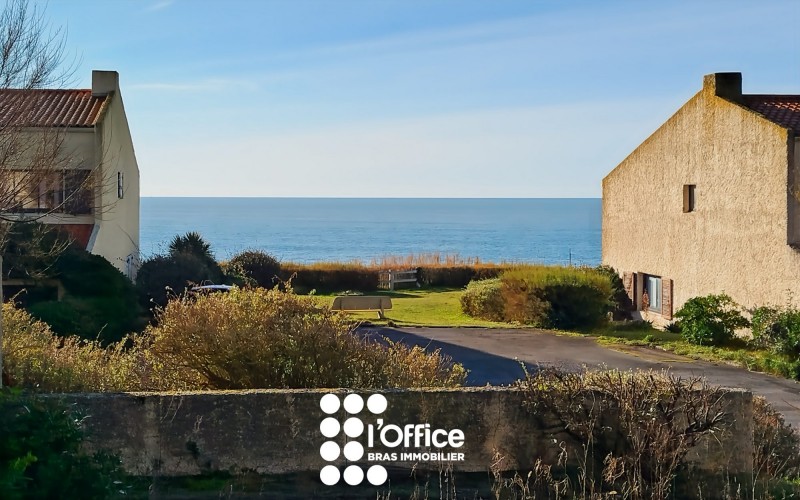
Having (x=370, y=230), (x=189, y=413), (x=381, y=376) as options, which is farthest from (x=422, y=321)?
(x=370, y=230)

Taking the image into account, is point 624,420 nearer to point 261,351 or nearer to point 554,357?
point 261,351

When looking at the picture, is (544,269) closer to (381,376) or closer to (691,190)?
(691,190)

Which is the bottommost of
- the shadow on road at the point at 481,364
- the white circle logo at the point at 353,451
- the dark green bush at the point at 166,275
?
the shadow on road at the point at 481,364

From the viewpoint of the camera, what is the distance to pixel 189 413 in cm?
735

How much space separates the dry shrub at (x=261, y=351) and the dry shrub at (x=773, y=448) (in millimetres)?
3363

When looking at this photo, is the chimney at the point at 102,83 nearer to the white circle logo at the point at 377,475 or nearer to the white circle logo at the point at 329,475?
the white circle logo at the point at 329,475

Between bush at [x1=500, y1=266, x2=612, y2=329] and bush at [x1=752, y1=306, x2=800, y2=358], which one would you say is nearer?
bush at [x1=752, y1=306, x2=800, y2=358]

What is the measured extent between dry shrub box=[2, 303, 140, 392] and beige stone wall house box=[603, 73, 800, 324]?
16204mm

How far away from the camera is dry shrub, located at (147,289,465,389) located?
8641 mm

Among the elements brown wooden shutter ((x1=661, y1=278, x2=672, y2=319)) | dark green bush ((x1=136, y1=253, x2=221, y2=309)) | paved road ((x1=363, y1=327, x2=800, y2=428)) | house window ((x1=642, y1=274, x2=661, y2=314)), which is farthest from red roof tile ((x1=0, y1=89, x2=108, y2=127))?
house window ((x1=642, y1=274, x2=661, y2=314))

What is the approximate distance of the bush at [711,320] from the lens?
67.8ft

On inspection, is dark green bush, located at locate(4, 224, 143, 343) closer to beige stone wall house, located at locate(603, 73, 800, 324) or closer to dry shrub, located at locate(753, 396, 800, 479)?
dry shrub, located at locate(753, 396, 800, 479)

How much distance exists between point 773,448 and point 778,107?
1723 cm

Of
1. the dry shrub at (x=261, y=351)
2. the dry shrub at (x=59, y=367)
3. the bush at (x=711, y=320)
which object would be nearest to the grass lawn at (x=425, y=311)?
the bush at (x=711, y=320)
